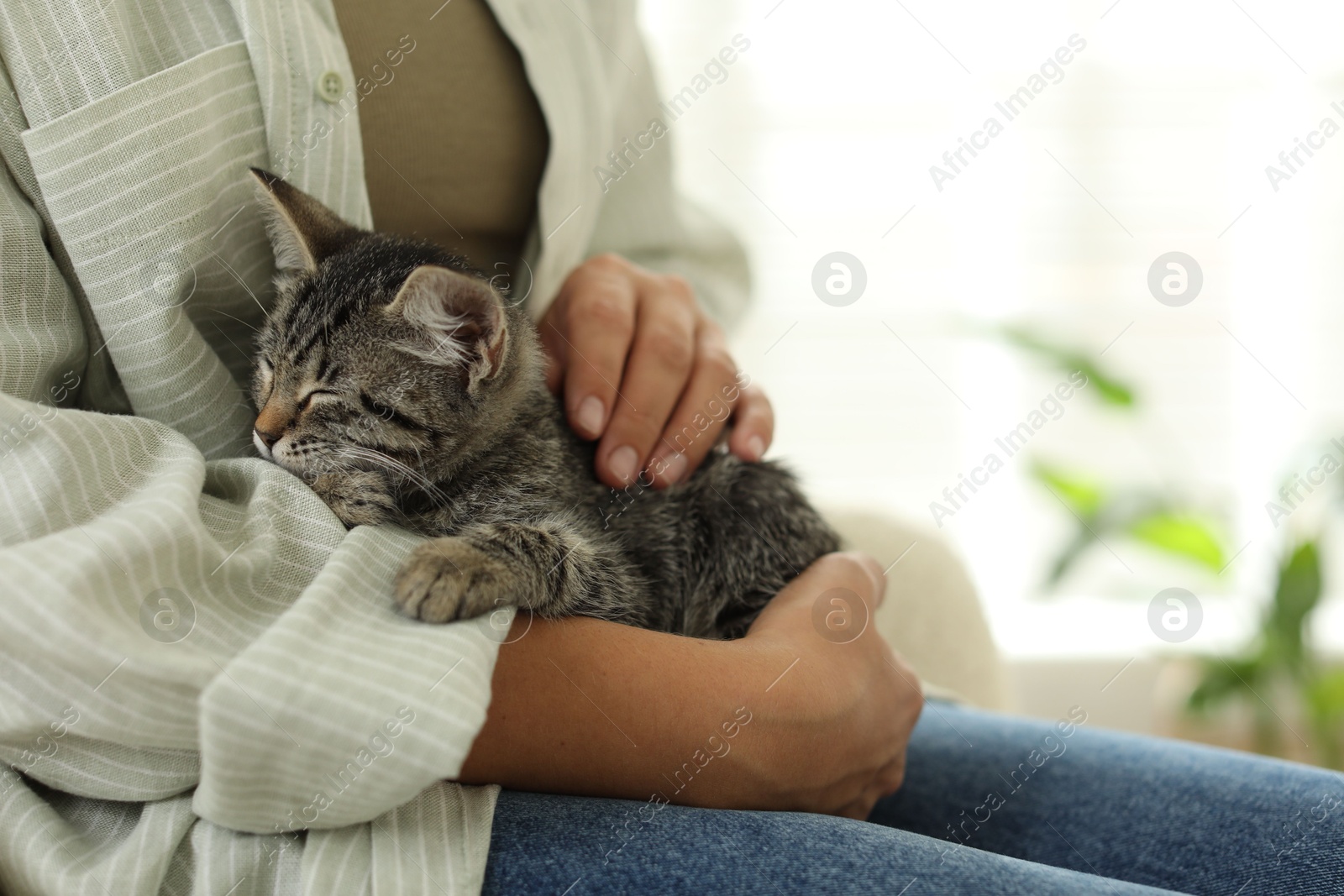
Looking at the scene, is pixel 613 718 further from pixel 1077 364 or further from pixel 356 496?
pixel 1077 364

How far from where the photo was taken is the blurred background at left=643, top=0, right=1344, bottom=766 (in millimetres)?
3045

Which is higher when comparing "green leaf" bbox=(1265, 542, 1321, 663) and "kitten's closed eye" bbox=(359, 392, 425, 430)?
"green leaf" bbox=(1265, 542, 1321, 663)

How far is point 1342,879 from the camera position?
100 centimetres

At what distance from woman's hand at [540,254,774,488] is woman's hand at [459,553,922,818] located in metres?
0.34

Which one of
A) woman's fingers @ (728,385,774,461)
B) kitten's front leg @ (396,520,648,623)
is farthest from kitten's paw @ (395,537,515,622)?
woman's fingers @ (728,385,774,461)

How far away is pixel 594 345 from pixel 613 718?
1.95ft

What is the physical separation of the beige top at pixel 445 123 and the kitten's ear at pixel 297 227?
0.17m

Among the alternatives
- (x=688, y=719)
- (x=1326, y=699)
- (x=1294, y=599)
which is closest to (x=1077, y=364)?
(x=1294, y=599)

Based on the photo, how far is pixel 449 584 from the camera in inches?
34.7

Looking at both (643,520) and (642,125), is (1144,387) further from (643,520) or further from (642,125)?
(643,520)

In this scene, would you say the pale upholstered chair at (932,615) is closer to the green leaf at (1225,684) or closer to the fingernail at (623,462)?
the fingernail at (623,462)

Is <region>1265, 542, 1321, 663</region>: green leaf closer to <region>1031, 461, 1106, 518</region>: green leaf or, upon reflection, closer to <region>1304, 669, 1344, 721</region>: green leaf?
<region>1304, 669, 1344, 721</region>: green leaf

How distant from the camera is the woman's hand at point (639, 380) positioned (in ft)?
4.36

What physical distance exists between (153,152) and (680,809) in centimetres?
88
